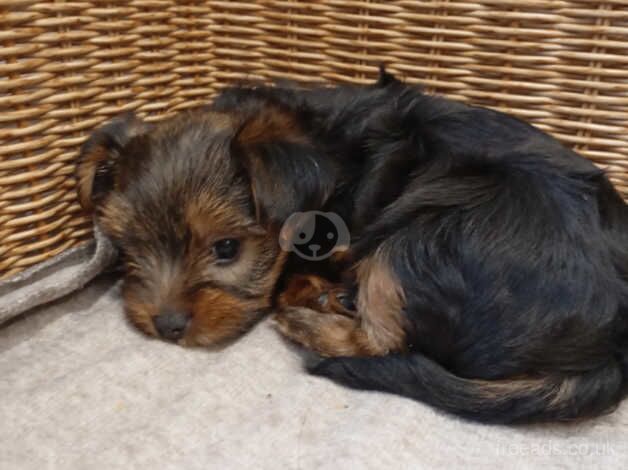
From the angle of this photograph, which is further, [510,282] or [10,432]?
[510,282]

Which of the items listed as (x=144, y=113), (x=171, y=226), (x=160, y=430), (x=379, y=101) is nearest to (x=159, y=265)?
(x=171, y=226)

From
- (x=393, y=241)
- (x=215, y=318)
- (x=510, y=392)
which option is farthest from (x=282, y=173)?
(x=510, y=392)

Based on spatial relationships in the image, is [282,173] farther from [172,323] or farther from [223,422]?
[223,422]

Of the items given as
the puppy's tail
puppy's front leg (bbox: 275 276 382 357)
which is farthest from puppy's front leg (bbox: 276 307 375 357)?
the puppy's tail

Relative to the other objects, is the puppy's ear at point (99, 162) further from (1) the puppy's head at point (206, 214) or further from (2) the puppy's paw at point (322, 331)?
(2) the puppy's paw at point (322, 331)

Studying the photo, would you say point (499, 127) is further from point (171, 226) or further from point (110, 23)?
point (110, 23)

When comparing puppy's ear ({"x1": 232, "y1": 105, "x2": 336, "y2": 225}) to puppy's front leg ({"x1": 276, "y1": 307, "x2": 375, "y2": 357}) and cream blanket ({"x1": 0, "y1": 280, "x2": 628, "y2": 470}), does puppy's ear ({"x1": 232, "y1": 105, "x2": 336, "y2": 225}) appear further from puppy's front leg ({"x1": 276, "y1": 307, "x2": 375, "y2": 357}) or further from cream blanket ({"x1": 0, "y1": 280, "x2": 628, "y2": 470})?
cream blanket ({"x1": 0, "y1": 280, "x2": 628, "y2": 470})
